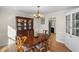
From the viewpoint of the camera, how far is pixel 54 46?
176 cm

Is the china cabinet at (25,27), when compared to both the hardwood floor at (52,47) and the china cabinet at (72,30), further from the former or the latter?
the china cabinet at (72,30)

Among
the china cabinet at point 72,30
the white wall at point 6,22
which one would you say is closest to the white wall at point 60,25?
the china cabinet at point 72,30

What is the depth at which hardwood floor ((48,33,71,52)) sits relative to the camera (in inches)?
68.6

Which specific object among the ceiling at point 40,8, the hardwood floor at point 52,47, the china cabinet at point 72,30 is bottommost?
the hardwood floor at point 52,47

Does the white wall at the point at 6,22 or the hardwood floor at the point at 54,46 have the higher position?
the white wall at the point at 6,22

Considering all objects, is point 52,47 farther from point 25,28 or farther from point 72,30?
point 25,28

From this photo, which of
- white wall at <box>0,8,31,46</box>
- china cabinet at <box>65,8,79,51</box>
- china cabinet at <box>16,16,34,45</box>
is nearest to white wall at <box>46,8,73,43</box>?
china cabinet at <box>65,8,79,51</box>

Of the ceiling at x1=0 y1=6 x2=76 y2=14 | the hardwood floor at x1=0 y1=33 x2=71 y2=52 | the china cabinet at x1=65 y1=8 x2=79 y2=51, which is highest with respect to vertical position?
the ceiling at x1=0 y1=6 x2=76 y2=14

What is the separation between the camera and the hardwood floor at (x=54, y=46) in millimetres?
1742

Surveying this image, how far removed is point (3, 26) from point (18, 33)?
28 cm

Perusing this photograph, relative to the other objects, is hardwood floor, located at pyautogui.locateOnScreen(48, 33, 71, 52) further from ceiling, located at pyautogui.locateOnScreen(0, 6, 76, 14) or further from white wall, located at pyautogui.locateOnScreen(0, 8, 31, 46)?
white wall, located at pyautogui.locateOnScreen(0, 8, 31, 46)

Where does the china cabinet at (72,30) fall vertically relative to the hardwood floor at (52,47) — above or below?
above

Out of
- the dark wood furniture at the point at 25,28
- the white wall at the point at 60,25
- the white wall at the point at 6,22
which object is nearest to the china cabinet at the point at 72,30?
the white wall at the point at 60,25

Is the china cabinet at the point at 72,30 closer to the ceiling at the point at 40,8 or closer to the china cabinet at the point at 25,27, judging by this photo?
the ceiling at the point at 40,8
